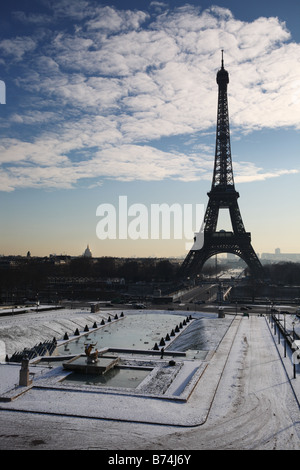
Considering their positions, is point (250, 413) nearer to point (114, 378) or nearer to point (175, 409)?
point (175, 409)

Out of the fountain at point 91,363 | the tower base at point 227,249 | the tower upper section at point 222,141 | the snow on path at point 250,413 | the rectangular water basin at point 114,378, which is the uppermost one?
the tower upper section at point 222,141

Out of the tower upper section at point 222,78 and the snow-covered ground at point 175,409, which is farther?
the tower upper section at point 222,78

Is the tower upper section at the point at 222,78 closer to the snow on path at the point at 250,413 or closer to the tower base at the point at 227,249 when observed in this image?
the tower base at the point at 227,249

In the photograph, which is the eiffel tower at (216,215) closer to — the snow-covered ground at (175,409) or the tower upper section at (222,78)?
the tower upper section at (222,78)

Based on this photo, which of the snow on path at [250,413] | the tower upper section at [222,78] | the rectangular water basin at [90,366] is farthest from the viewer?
the tower upper section at [222,78]

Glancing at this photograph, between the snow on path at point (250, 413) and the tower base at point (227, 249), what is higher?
the tower base at point (227, 249)

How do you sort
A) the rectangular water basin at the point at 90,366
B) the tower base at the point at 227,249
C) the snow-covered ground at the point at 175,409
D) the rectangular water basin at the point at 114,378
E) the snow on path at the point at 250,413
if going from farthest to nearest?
1. the tower base at the point at 227,249
2. the rectangular water basin at the point at 90,366
3. the rectangular water basin at the point at 114,378
4. the snow-covered ground at the point at 175,409
5. the snow on path at the point at 250,413

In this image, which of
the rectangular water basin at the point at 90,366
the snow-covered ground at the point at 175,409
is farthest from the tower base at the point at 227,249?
the rectangular water basin at the point at 90,366

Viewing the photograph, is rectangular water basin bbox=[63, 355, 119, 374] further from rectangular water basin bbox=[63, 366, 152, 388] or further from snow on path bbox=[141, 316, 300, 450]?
snow on path bbox=[141, 316, 300, 450]
